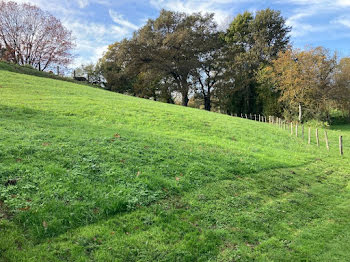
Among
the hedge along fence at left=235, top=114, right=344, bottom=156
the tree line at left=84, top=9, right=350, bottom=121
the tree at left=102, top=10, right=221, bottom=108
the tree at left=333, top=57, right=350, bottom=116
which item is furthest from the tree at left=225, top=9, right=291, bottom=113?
the hedge along fence at left=235, top=114, right=344, bottom=156

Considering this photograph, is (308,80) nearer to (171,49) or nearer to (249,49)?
(249,49)

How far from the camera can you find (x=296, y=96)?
131 ft

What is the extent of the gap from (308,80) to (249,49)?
1488 cm

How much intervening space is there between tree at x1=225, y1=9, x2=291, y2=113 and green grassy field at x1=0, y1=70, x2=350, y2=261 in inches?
1529

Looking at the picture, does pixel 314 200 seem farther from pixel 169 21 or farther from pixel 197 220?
pixel 169 21

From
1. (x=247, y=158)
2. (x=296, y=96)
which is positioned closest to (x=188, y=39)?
(x=296, y=96)

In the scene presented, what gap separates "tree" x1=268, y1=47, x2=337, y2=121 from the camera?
126 ft

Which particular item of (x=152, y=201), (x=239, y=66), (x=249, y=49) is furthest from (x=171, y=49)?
(x=152, y=201)

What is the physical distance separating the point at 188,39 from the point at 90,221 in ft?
144

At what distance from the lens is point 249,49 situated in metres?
48.8

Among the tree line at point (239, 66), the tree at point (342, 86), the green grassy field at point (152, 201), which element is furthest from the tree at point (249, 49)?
the green grassy field at point (152, 201)

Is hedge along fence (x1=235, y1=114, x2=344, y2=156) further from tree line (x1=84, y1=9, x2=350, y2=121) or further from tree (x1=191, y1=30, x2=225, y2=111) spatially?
tree (x1=191, y1=30, x2=225, y2=111)

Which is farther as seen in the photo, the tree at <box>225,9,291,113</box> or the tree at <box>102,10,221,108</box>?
the tree at <box>225,9,291,113</box>

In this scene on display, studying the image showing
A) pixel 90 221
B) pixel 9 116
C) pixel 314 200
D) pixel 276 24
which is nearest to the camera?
pixel 90 221
